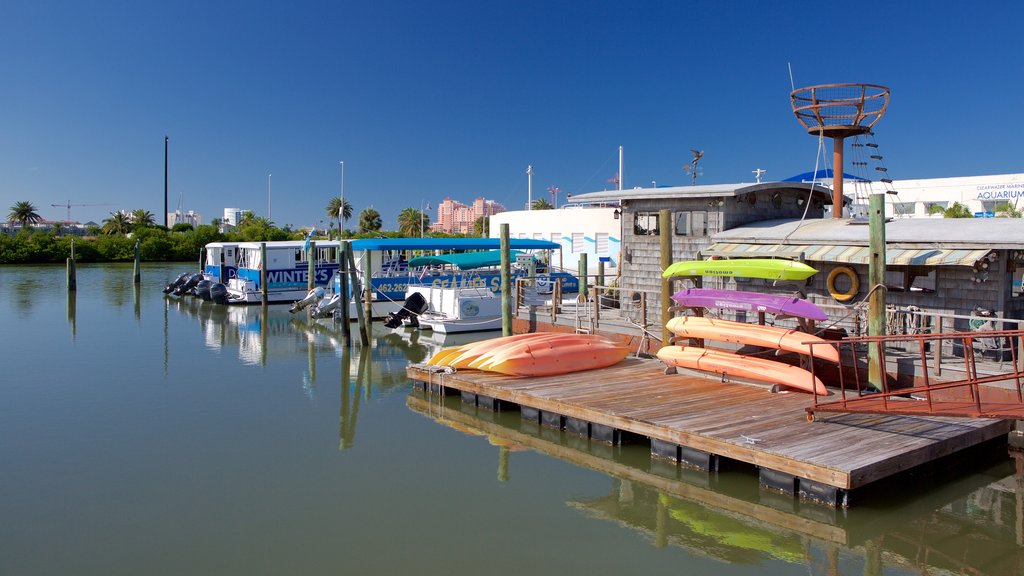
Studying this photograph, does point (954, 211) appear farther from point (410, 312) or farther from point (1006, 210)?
point (410, 312)

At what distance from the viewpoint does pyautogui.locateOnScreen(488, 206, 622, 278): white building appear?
42125 millimetres

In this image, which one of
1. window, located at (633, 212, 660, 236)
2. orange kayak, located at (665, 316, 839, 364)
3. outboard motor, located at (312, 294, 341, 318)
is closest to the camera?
orange kayak, located at (665, 316, 839, 364)

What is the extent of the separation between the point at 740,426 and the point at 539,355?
5.21 meters

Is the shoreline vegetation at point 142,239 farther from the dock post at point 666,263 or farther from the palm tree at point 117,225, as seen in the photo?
the dock post at point 666,263

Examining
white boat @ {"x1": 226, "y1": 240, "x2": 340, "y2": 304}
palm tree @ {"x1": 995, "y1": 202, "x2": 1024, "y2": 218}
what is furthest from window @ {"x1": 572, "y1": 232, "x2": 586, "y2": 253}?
palm tree @ {"x1": 995, "y1": 202, "x2": 1024, "y2": 218}

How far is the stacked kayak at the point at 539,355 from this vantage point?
15.7 m

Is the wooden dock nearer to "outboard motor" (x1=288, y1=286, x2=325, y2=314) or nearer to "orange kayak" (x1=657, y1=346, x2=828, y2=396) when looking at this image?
"orange kayak" (x1=657, y1=346, x2=828, y2=396)

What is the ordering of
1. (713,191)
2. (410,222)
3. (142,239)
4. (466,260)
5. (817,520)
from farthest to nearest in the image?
(410,222), (142,239), (466,260), (713,191), (817,520)

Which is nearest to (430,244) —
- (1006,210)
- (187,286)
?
(187,286)

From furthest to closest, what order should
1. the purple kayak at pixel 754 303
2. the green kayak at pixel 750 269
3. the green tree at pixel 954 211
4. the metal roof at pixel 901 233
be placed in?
1. the green tree at pixel 954 211
2. the green kayak at pixel 750 269
3. the metal roof at pixel 901 233
4. the purple kayak at pixel 754 303

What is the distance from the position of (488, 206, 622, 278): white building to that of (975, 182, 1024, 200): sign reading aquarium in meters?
25.4

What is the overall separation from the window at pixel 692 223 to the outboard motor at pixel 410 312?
11.5m

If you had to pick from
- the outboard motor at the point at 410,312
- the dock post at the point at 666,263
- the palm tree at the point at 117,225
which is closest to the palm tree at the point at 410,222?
the palm tree at the point at 117,225

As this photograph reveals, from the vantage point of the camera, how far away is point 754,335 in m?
14.0
